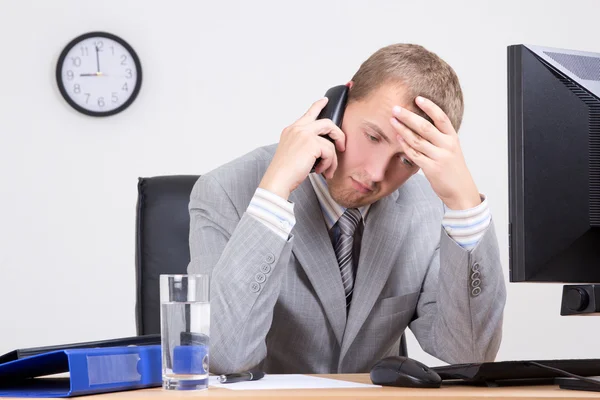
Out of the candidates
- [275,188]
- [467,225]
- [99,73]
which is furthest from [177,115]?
[467,225]

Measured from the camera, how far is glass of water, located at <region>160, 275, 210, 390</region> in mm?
876

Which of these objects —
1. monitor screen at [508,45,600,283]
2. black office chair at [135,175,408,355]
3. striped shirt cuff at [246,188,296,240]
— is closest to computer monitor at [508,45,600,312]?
monitor screen at [508,45,600,283]

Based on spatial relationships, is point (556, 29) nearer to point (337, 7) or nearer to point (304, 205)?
point (337, 7)

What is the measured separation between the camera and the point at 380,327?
1512 millimetres

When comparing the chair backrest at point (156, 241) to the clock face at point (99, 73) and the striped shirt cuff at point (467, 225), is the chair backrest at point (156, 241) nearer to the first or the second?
the striped shirt cuff at point (467, 225)

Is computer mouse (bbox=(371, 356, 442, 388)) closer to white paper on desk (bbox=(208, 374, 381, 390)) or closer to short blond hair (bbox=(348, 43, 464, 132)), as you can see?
white paper on desk (bbox=(208, 374, 381, 390))

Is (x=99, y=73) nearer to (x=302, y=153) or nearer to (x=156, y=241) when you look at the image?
(x=156, y=241)

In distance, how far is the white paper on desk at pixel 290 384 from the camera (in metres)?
0.93

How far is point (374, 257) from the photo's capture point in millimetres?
1491

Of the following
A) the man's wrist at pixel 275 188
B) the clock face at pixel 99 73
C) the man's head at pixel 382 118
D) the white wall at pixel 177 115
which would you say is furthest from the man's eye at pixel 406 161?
the clock face at pixel 99 73

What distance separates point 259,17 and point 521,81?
92.0 inches

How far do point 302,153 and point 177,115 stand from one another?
194 centimetres

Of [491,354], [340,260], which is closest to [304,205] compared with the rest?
[340,260]

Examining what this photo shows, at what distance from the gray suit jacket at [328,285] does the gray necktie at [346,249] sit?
28 mm
